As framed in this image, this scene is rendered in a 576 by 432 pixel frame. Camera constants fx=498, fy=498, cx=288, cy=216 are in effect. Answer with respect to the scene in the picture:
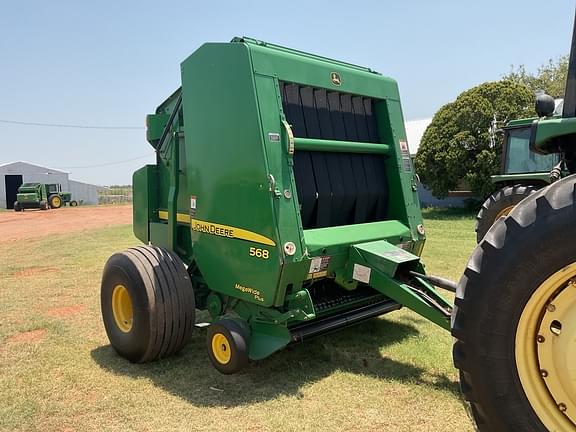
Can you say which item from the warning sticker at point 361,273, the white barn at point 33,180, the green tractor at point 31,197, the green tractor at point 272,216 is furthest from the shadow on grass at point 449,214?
the white barn at point 33,180

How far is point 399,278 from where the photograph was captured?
386 centimetres

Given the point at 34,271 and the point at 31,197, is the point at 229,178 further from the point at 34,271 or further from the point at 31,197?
the point at 31,197

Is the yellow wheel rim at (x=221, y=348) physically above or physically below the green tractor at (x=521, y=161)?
below

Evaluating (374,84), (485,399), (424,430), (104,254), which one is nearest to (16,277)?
(104,254)

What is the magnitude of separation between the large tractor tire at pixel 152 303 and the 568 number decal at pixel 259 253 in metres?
0.78

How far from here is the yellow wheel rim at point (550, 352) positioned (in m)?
1.91

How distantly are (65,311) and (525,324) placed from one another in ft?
17.3

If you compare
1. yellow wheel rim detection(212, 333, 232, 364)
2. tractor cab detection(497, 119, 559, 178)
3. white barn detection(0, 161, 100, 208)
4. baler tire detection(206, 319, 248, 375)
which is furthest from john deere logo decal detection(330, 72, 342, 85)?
white barn detection(0, 161, 100, 208)

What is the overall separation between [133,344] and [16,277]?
5.08 metres

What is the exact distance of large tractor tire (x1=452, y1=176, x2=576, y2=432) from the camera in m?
1.88

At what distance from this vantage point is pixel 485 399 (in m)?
1.99

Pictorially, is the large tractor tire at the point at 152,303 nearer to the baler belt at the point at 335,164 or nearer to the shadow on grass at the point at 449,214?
the baler belt at the point at 335,164

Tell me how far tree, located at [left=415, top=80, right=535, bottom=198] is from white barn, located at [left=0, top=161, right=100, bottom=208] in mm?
32471

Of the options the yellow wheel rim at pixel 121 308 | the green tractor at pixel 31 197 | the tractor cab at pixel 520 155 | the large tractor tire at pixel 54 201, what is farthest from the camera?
the large tractor tire at pixel 54 201
